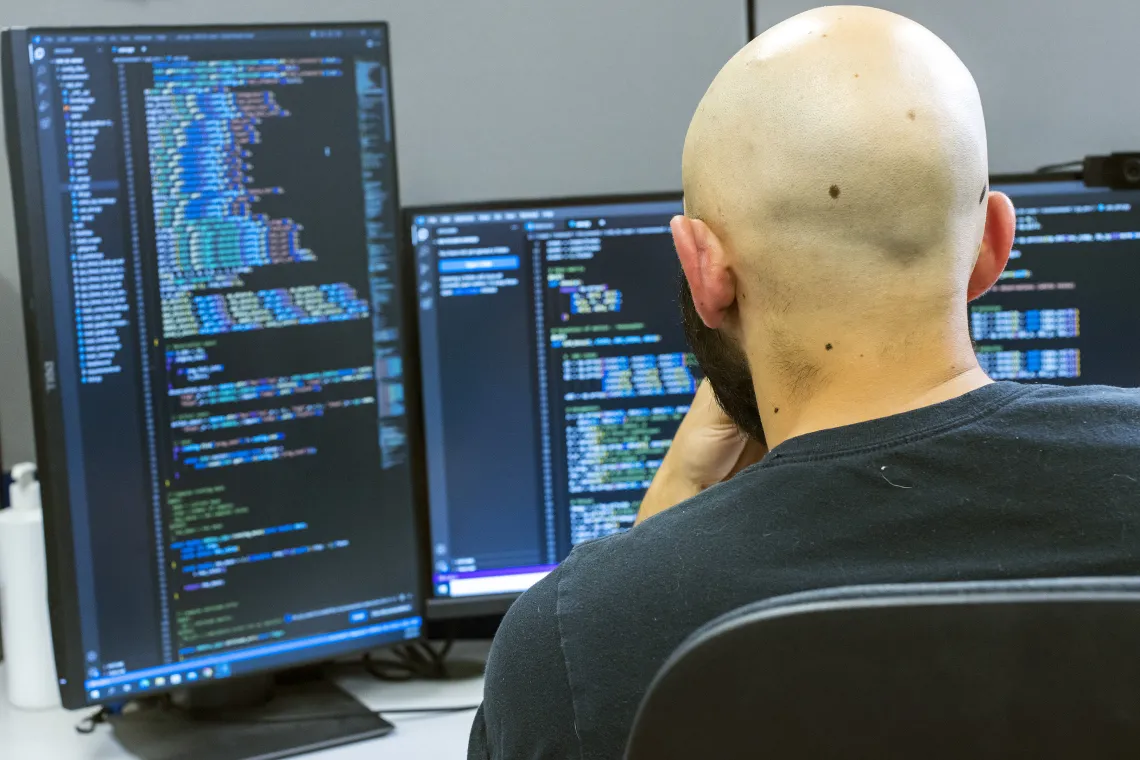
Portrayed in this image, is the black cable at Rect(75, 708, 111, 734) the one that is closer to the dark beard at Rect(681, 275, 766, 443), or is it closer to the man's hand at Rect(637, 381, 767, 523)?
the man's hand at Rect(637, 381, 767, 523)

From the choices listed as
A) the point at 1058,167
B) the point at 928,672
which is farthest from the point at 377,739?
the point at 1058,167

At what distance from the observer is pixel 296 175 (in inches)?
48.4

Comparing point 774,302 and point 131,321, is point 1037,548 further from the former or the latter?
point 131,321

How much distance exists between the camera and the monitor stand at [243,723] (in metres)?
1.21

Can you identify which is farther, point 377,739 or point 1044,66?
point 1044,66

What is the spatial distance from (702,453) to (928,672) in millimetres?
722

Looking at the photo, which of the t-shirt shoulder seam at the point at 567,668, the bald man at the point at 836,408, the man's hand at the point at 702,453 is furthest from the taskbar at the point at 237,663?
the t-shirt shoulder seam at the point at 567,668

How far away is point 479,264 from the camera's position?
1.35 meters

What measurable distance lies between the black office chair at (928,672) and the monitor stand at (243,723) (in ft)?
2.50

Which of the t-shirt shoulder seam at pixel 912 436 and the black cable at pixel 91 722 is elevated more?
the t-shirt shoulder seam at pixel 912 436

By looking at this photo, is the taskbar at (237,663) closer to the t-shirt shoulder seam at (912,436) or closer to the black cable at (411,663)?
the black cable at (411,663)

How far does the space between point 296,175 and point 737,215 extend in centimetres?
58

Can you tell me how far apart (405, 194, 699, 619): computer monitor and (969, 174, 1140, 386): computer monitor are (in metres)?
0.34

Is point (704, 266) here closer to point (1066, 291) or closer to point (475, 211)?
point (475, 211)
